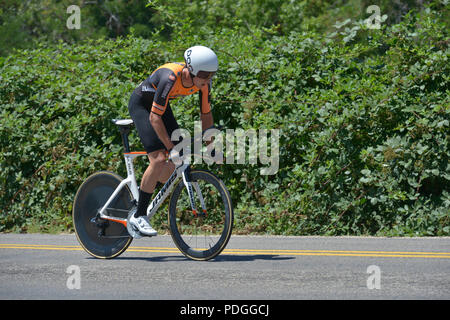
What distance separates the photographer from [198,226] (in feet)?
23.7

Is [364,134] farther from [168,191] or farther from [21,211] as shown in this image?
[21,211]

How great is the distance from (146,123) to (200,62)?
90 centimetres

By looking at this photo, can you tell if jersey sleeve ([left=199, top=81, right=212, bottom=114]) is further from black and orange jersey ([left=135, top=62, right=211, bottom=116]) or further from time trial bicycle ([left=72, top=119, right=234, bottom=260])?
time trial bicycle ([left=72, top=119, right=234, bottom=260])

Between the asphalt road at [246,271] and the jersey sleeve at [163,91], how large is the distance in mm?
1543

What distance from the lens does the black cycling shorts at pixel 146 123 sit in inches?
279

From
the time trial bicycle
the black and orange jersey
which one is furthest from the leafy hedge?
the black and orange jersey

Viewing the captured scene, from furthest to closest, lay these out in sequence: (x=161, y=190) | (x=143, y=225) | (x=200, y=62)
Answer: (x=161, y=190)
(x=143, y=225)
(x=200, y=62)

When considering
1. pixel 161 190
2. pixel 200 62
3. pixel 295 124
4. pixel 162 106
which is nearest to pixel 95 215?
pixel 161 190

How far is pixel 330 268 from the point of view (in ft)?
21.6

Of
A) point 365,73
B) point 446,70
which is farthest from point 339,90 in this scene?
Result: point 446,70

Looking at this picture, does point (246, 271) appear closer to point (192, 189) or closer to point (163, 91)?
point (192, 189)

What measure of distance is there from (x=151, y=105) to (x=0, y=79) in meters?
5.03

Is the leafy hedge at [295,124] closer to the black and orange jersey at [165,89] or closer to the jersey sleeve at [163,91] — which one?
the black and orange jersey at [165,89]
